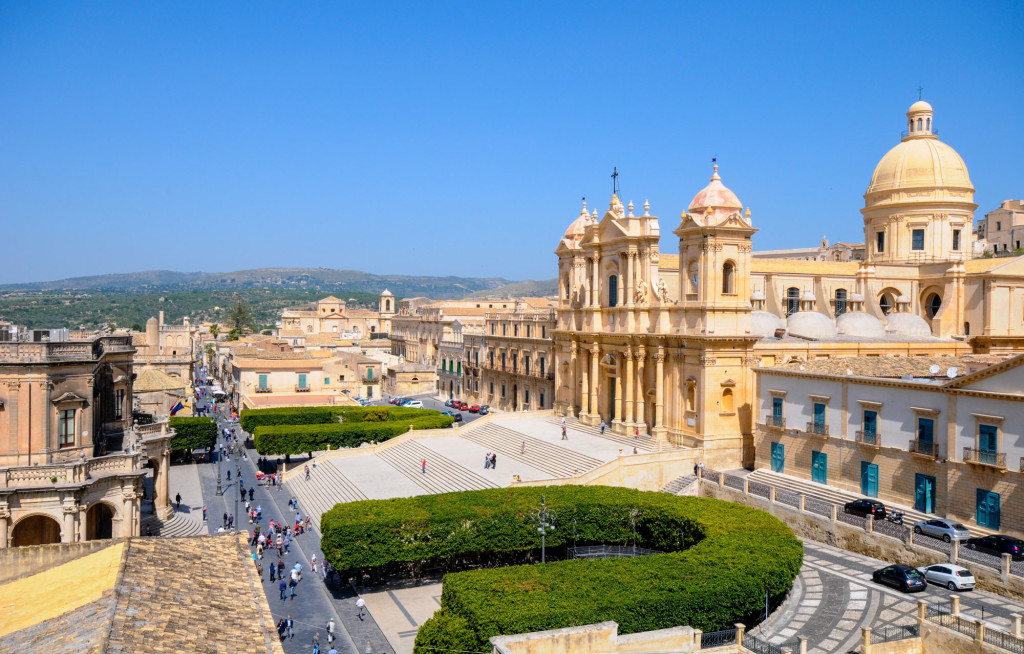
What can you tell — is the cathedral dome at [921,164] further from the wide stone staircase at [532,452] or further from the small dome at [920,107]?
the wide stone staircase at [532,452]

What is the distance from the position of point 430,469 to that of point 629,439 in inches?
438

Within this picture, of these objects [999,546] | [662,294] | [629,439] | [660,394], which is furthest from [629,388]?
[999,546]

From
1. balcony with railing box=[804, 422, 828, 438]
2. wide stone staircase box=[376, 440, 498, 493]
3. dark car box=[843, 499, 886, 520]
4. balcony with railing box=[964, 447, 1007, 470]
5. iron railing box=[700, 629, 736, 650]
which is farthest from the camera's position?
wide stone staircase box=[376, 440, 498, 493]

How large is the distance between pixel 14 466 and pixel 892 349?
143ft

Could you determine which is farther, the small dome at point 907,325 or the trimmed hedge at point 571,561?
the small dome at point 907,325

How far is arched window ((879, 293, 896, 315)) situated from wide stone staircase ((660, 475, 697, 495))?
26722 mm

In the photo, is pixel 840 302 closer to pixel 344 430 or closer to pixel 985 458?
pixel 985 458

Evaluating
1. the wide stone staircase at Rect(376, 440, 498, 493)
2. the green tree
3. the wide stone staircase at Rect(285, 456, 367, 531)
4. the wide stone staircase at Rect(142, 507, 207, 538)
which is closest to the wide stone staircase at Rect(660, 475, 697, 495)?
the wide stone staircase at Rect(376, 440, 498, 493)

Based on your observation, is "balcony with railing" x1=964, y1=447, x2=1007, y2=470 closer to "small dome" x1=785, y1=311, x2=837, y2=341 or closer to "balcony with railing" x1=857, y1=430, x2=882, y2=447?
"balcony with railing" x1=857, y1=430, x2=882, y2=447

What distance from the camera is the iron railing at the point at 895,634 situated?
21625 millimetres

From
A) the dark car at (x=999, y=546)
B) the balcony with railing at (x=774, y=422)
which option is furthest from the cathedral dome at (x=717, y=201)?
the dark car at (x=999, y=546)

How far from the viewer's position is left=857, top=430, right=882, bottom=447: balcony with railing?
33.1 meters

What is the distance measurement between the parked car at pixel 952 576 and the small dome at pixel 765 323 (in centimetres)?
2214

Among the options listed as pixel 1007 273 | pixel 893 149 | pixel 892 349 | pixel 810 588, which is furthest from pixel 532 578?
pixel 893 149
